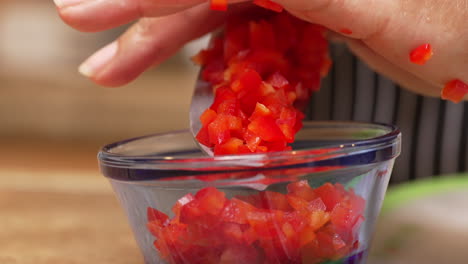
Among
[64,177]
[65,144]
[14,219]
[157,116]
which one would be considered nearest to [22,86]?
[65,144]

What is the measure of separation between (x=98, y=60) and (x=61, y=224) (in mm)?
334

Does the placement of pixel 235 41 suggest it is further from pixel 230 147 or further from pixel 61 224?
pixel 61 224

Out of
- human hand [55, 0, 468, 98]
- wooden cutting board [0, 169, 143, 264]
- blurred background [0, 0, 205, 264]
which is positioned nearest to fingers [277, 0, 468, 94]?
human hand [55, 0, 468, 98]

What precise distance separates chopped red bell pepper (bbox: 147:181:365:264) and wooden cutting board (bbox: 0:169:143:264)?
28cm

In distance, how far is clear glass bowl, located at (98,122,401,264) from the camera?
429 millimetres

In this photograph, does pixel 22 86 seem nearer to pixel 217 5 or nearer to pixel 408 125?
pixel 408 125

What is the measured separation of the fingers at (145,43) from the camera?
671mm

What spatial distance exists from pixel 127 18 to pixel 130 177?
16cm

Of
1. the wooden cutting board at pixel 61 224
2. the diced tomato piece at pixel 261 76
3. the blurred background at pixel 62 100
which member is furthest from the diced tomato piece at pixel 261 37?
the blurred background at pixel 62 100

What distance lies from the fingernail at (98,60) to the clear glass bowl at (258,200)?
0.68 feet

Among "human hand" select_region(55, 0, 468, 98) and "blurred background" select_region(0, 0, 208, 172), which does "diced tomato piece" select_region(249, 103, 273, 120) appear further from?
"blurred background" select_region(0, 0, 208, 172)

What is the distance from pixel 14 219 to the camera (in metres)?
0.93

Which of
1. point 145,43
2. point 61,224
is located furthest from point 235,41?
point 61,224

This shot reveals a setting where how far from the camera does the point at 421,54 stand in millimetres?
536
